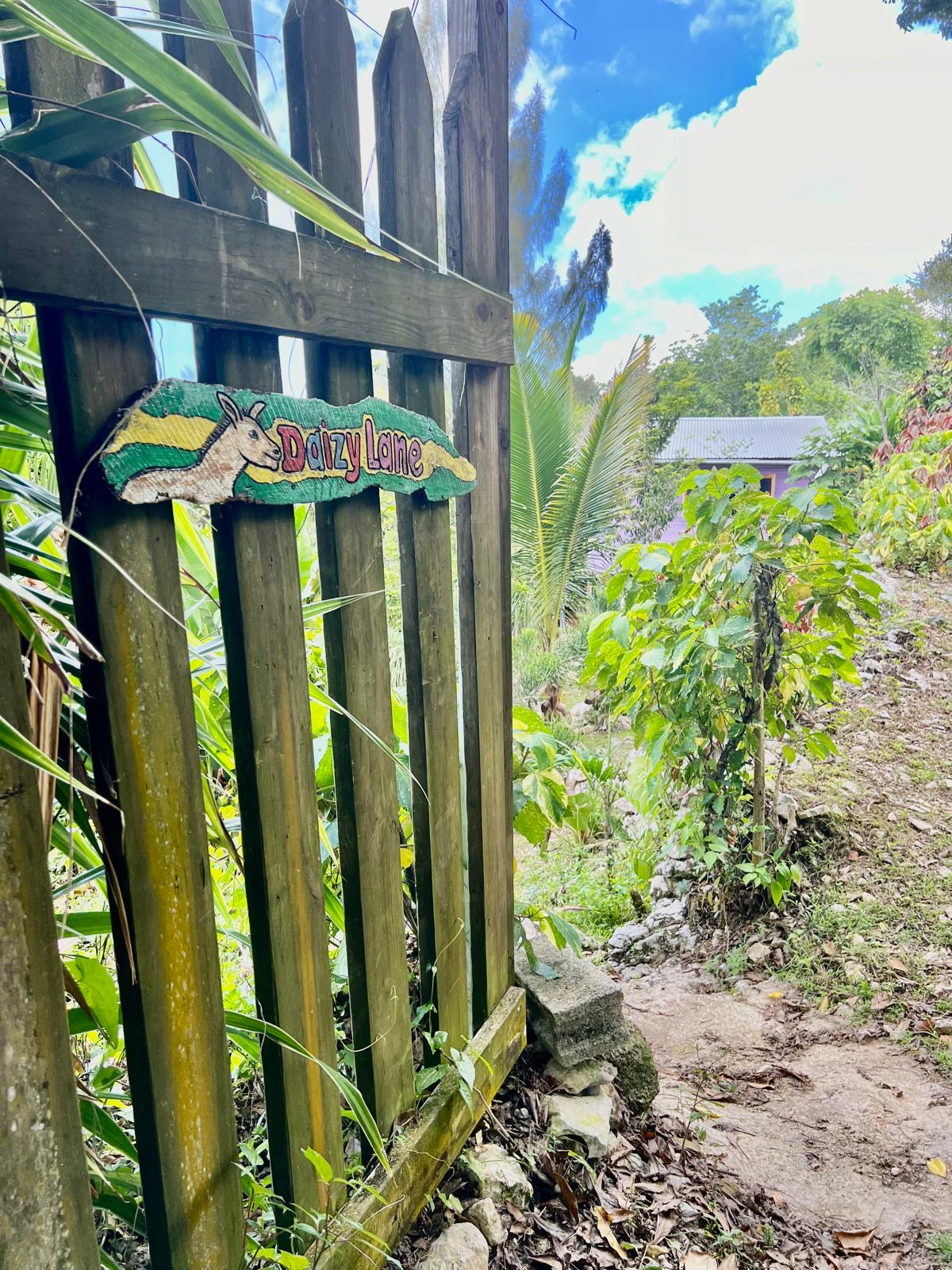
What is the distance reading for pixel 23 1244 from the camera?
0.61 metres

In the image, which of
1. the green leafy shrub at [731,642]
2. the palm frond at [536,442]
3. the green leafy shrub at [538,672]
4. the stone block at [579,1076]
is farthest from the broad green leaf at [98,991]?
the green leafy shrub at [538,672]

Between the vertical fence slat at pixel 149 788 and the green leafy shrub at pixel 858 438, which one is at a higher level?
the green leafy shrub at pixel 858 438

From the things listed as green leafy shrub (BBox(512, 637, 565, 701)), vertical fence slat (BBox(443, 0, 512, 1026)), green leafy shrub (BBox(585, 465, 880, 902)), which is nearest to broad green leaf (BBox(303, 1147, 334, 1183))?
vertical fence slat (BBox(443, 0, 512, 1026))

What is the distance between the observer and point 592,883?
3.38 meters

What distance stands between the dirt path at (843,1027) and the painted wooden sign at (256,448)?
1710 mm

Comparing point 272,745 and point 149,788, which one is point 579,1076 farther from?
point 149,788

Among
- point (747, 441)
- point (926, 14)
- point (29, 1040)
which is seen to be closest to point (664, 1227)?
point (29, 1040)

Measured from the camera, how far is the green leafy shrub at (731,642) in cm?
235

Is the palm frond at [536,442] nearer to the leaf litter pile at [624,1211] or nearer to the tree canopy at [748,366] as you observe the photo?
the leaf litter pile at [624,1211]

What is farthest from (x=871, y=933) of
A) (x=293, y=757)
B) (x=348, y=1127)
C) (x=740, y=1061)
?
(x=293, y=757)

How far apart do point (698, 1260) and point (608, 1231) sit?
0.18 m

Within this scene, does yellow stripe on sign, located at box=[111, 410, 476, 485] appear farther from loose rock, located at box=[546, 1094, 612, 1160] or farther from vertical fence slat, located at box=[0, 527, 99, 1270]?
loose rock, located at box=[546, 1094, 612, 1160]

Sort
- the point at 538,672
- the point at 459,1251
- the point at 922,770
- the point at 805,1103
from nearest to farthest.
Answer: the point at 459,1251
the point at 805,1103
the point at 922,770
the point at 538,672

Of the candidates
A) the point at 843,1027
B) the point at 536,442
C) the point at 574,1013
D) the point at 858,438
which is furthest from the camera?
the point at 858,438
